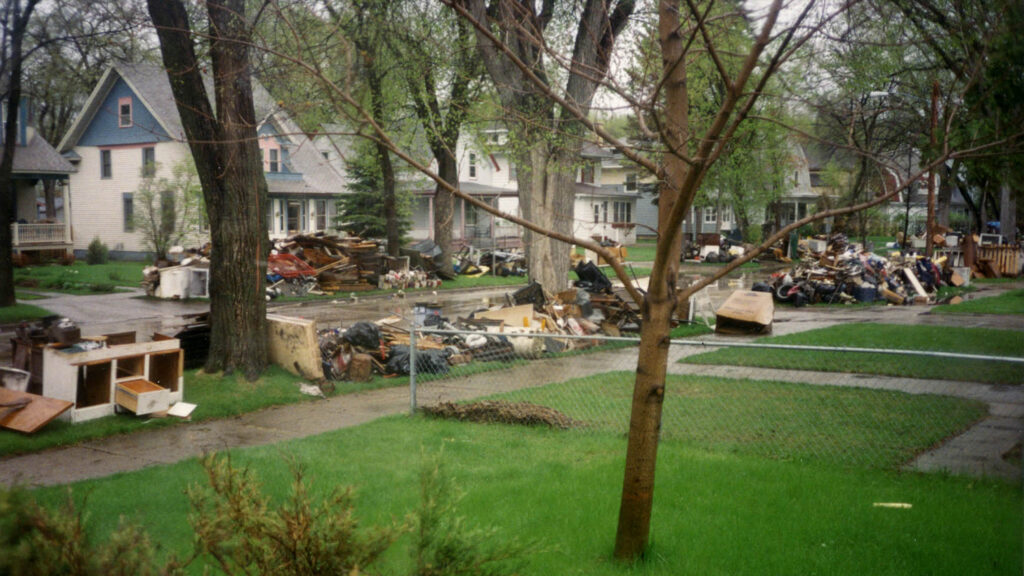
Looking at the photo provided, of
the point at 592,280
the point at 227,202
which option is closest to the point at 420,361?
the point at 227,202

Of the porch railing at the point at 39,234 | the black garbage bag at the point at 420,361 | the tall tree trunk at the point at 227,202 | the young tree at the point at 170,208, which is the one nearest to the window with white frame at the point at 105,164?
the porch railing at the point at 39,234

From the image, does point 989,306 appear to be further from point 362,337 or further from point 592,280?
point 362,337

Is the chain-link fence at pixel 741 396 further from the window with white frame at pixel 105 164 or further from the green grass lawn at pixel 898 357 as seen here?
the window with white frame at pixel 105 164

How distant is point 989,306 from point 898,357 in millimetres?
10615

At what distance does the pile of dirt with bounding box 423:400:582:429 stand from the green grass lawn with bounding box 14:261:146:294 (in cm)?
2030

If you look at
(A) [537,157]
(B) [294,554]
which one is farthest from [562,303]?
(B) [294,554]

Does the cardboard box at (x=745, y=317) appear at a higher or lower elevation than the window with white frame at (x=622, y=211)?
lower

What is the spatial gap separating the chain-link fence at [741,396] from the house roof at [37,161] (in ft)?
89.1

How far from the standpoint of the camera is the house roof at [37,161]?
3366 centimetres

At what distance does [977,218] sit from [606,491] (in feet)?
148

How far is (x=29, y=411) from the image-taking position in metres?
8.74

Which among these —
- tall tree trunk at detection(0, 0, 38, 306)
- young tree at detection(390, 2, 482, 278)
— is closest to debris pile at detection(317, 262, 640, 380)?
young tree at detection(390, 2, 482, 278)

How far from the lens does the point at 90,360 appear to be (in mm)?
9117

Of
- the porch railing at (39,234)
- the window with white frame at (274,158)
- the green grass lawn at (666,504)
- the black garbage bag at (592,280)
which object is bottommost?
the green grass lawn at (666,504)
